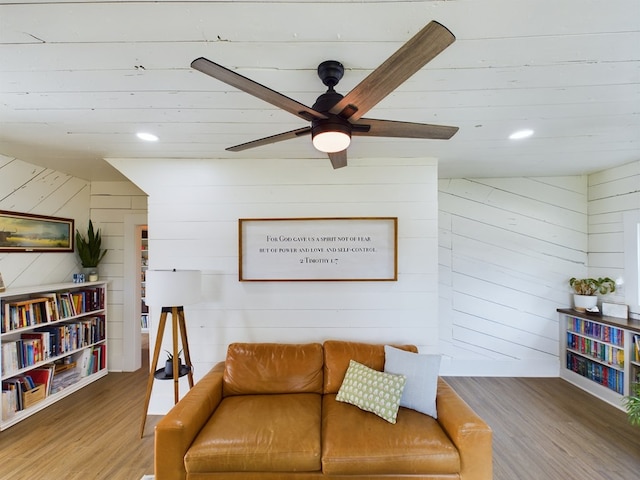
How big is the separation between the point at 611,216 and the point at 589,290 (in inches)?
34.1

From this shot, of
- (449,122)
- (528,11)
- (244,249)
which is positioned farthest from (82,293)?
(528,11)

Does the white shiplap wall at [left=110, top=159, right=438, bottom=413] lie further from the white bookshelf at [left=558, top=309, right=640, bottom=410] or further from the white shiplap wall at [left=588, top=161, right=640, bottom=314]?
the white shiplap wall at [left=588, top=161, right=640, bottom=314]

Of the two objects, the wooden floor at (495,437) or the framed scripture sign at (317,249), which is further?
the framed scripture sign at (317,249)

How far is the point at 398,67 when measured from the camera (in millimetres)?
1035

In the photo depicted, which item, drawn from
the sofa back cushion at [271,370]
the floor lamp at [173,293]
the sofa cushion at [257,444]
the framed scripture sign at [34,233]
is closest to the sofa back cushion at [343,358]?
the sofa back cushion at [271,370]

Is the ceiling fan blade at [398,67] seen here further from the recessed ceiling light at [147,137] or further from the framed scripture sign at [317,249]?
the recessed ceiling light at [147,137]

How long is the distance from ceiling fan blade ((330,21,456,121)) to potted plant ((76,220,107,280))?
385cm

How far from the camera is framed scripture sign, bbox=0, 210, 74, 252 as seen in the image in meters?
3.07

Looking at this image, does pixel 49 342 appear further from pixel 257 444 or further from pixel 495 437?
pixel 495 437

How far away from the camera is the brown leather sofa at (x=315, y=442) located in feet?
5.91

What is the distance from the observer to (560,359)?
3.86 m

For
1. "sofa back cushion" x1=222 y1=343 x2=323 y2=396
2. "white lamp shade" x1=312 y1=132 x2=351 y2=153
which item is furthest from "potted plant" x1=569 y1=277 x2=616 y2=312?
"white lamp shade" x1=312 y1=132 x2=351 y2=153

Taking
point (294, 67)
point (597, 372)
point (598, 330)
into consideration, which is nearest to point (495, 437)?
point (597, 372)

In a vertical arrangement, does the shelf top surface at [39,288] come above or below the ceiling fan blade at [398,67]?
below
